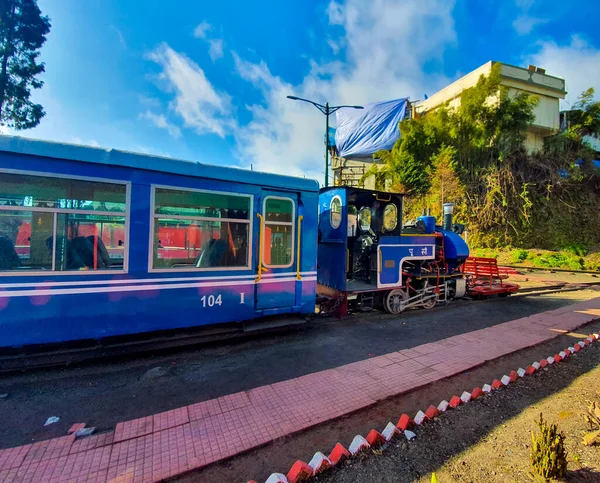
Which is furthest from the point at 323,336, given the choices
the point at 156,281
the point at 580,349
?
the point at 580,349

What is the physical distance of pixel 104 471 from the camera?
2.21 meters

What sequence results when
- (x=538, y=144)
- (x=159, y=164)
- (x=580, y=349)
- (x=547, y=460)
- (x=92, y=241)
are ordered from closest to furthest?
1. (x=547, y=460)
2. (x=92, y=241)
3. (x=159, y=164)
4. (x=580, y=349)
5. (x=538, y=144)

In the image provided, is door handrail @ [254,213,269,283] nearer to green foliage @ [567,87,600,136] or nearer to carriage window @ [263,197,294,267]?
carriage window @ [263,197,294,267]

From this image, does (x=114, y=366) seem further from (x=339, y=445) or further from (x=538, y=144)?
(x=538, y=144)

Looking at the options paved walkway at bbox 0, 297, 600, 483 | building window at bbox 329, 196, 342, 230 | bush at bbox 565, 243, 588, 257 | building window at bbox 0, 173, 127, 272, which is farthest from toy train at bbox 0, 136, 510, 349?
bush at bbox 565, 243, 588, 257

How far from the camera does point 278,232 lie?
522 centimetres

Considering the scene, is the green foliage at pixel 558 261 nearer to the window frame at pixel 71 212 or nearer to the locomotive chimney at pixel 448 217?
the locomotive chimney at pixel 448 217

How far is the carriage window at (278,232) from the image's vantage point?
16.7 ft

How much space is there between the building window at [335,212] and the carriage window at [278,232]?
1.75 metres

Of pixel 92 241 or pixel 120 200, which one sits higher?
pixel 120 200

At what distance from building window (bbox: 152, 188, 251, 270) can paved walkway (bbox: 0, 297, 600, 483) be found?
2.08 m

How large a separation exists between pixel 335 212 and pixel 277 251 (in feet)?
7.29

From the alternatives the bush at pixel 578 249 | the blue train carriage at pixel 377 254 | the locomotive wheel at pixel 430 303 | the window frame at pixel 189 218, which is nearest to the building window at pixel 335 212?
the blue train carriage at pixel 377 254

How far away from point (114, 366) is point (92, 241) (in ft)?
5.91
